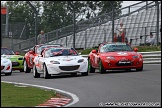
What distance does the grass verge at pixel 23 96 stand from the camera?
37.0ft

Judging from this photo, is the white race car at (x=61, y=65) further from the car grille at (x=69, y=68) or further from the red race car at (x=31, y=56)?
the red race car at (x=31, y=56)

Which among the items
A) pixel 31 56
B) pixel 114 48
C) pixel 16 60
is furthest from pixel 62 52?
pixel 16 60

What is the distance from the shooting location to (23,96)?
41.8 ft

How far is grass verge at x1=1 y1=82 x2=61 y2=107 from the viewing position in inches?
443

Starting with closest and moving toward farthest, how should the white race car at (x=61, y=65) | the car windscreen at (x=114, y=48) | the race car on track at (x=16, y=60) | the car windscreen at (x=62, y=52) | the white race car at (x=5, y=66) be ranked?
the white race car at (x=61, y=65) < the car windscreen at (x=62, y=52) < the white race car at (x=5, y=66) < the car windscreen at (x=114, y=48) < the race car on track at (x=16, y=60)

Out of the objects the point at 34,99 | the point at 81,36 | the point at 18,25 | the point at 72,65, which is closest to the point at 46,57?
the point at 72,65

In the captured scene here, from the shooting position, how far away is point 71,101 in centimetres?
1180

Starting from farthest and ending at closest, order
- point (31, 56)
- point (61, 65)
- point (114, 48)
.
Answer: point (31, 56) < point (114, 48) < point (61, 65)

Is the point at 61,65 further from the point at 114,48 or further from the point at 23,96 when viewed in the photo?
the point at 23,96

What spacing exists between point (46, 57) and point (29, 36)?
1813 centimetres

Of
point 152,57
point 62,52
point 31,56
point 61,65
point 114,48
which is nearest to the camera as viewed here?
point 61,65

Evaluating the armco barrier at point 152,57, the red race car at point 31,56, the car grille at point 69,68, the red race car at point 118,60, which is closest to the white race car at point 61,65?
the car grille at point 69,68

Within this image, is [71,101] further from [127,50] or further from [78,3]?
[78,3]

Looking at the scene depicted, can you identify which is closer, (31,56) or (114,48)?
(114,48)
